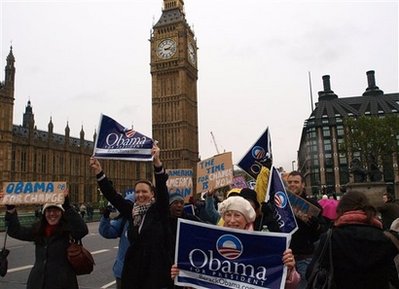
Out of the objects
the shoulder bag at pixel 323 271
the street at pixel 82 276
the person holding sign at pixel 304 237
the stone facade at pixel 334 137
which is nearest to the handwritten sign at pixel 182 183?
the street at pixel 82 276

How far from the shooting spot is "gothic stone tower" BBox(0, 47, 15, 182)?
45.0 m

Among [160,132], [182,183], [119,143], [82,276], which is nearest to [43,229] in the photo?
[119,143]

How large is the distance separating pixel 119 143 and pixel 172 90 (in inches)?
2578

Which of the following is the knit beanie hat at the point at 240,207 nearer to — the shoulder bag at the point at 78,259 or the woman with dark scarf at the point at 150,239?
the woman with dark scarf at the point at 150,239

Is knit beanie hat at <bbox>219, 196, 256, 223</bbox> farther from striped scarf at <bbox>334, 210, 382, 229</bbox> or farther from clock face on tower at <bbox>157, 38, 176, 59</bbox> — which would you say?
clock face on tower at <bbox>157, 38, 176, 59</bbox>

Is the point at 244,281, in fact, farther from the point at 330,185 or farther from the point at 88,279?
the point at 330,185

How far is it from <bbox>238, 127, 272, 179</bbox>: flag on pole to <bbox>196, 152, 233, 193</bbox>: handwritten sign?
4.48 feet

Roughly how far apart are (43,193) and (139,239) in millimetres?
4215

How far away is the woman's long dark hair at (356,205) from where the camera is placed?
9.63ft

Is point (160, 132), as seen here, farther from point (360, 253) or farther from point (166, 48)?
point (360, 253)

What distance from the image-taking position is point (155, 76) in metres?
70.2

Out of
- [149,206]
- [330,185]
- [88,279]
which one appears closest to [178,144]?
[330,185]

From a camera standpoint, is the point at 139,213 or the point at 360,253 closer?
the point at 360,253

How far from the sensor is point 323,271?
285 cm
